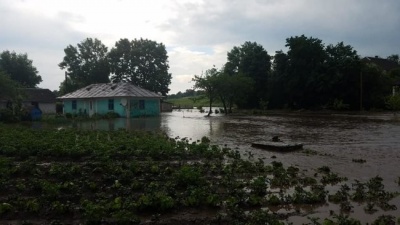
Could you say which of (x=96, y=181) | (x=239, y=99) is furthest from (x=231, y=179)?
(x=239, y=99)

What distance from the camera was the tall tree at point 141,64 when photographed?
60.9 m

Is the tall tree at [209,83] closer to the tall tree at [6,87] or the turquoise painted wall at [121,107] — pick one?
the turquoise painted wall at [121,107]

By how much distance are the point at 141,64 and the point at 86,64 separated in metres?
9.99

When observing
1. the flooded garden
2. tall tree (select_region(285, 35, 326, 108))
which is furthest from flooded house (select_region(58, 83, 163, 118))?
the flooded garden

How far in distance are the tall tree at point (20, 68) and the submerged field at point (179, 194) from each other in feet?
180

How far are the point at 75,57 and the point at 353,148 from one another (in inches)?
2248

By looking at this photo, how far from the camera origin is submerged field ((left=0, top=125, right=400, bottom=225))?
6.25m

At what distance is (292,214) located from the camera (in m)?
6.59

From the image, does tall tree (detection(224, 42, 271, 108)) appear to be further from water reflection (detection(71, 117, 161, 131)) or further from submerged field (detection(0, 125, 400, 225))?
submerged field (detection(0, 125, 400, 225))

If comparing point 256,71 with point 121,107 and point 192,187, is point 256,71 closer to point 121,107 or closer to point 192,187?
point 121,107

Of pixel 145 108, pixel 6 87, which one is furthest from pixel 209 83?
pixel 6 87

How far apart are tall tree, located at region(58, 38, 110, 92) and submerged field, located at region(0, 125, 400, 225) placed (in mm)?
51827

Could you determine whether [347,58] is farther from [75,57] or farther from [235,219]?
[235,219]

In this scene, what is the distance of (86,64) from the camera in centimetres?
6297
